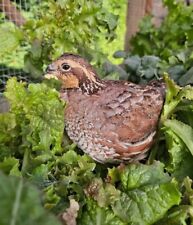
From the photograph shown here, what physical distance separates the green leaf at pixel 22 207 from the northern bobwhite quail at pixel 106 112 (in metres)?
1.06

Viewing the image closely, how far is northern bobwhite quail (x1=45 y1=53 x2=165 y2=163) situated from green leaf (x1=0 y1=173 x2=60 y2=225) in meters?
1.06

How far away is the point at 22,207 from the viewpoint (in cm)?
39

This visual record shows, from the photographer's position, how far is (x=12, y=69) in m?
3.07

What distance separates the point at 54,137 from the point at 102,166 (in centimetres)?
23

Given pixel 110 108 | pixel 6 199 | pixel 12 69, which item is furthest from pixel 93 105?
pixel 12 69

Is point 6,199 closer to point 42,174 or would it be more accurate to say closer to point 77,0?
point 42,174

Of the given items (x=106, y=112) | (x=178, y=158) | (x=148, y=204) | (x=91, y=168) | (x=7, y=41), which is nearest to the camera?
(x=148, y=204)

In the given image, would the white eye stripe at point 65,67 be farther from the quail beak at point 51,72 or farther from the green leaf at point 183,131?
the green leaf at point 183,131

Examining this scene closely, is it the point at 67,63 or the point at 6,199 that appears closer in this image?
the point at 6,199

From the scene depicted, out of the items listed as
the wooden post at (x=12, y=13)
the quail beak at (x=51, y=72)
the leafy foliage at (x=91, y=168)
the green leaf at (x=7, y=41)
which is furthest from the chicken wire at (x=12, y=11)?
the leafy foliage at (x=91, y=168)

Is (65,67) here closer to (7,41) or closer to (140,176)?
(7,41)

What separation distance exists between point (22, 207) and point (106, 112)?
3.69ft

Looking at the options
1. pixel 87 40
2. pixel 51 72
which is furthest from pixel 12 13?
pixel 51 72

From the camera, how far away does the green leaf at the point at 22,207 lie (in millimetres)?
391
